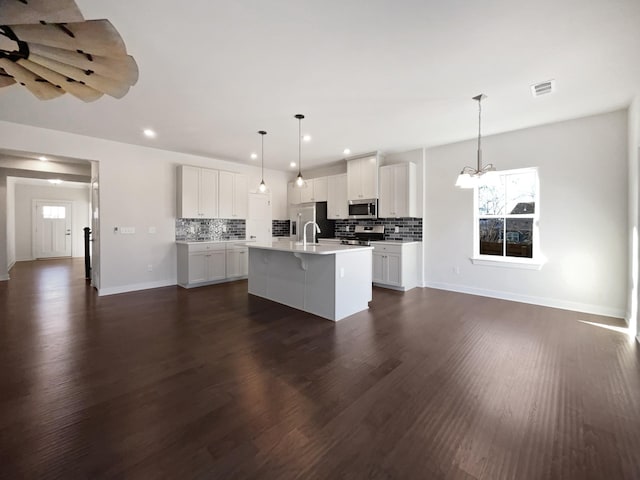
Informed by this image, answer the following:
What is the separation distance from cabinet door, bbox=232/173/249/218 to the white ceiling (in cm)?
196

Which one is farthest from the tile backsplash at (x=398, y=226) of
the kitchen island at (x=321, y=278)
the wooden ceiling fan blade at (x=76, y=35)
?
the wooden ceiling fan blade at (x=76, y=35)

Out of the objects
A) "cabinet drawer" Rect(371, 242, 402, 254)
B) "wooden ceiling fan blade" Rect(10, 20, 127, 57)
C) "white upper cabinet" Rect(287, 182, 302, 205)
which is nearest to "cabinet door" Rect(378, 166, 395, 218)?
"cabinet drawer" Rect(371, 242, 402, 254)

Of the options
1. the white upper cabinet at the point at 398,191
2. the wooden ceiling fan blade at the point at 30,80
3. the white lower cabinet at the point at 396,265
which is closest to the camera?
the wooden ceiling fan blade at the point at 30,80

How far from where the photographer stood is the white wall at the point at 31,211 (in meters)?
8.94

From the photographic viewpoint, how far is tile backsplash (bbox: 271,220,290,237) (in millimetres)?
7609

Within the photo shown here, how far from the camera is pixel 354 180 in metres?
6.09

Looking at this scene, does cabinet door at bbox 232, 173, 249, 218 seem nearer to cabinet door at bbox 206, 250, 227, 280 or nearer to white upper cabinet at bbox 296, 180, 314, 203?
cabinet door at bbox 206, 250, 227, 280

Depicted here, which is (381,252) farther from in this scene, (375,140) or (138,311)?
(138,311)

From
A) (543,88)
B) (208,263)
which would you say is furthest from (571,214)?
(208,263)

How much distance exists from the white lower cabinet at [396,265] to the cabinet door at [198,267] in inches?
136

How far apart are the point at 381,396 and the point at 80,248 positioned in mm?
12337

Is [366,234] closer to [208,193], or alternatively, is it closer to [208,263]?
[208,263]

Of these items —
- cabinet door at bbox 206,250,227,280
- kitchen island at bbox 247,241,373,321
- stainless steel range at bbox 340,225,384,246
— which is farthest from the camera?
stainless steel range at bbox 340,225,384,246

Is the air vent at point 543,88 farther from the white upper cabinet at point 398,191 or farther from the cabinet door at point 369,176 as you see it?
the cabinet door at point 369,176
